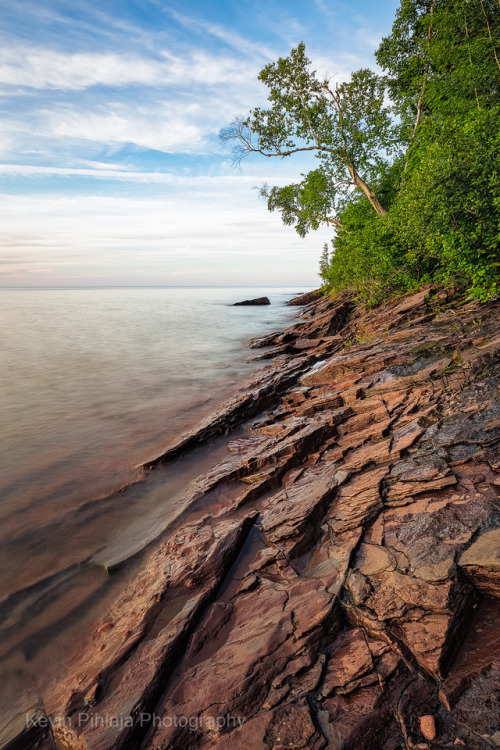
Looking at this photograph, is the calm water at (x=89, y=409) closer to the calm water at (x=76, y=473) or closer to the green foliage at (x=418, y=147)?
the calm water at (x=76, y=473)

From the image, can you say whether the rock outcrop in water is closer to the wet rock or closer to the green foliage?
the wet rock

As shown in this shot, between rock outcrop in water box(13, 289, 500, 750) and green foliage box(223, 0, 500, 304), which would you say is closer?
rock outcrop in water box(13, 289, 500, 750)

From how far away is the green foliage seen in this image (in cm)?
1100

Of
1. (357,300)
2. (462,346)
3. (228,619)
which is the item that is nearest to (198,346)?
(357,300)

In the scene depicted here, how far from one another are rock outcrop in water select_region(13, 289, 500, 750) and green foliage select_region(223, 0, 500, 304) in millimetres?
6255

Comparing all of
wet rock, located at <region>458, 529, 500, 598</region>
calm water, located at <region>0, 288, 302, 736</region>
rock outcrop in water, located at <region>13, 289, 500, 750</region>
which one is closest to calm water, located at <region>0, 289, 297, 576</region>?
calm water, located at <region>0, 288, 302, 736</region>

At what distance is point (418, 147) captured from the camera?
2075 cm

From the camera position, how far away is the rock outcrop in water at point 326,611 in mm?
2879

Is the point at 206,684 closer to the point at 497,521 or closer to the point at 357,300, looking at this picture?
the point at 497,521

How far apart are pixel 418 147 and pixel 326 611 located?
25.6m

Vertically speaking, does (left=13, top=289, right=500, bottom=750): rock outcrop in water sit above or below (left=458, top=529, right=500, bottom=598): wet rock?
below

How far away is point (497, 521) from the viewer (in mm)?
3990

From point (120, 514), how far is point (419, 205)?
13987 mm

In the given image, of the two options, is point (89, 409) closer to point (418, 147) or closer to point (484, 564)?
point (484, 564)
